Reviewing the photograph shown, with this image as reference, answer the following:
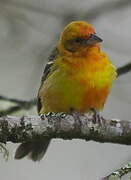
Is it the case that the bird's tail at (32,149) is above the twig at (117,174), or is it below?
above

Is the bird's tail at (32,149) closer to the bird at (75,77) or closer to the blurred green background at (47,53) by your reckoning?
the bird at (75,77)

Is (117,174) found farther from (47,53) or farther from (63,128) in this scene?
(47,53)

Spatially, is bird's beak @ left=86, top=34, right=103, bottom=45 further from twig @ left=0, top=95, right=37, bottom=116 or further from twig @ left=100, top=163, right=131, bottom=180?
twig @ left=100, top=163, right=131, bottom=180

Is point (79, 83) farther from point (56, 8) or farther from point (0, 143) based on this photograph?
point (56, 8)

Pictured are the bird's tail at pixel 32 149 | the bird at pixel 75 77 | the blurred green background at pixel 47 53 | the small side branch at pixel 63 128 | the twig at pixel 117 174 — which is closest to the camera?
the twig at pixel 117 174

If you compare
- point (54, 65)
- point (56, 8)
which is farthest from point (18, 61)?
point (54, 65)

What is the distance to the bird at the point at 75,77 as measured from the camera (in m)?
5.64

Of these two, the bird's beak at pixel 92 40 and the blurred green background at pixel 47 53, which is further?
the blurred green background at pixel 47 53

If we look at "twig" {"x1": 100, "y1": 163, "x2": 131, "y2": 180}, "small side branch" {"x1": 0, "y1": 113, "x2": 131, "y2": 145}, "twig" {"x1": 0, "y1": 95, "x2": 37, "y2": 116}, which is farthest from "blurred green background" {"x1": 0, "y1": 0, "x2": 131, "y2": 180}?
"twig" {"x1": 100, "y1": 163, "x2": 131, "y2": 180}

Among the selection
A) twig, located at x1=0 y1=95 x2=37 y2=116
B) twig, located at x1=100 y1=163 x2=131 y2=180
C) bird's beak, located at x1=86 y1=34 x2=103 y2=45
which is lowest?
twig, located at x1=100 y1=163 x2=131 y2=180

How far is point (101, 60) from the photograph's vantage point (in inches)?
233

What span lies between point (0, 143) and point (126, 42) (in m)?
3.96

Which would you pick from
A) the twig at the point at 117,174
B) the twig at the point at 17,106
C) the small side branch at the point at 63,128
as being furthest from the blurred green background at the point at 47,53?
the twig at the point at 117,174

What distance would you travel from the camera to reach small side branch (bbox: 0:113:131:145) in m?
4.46
